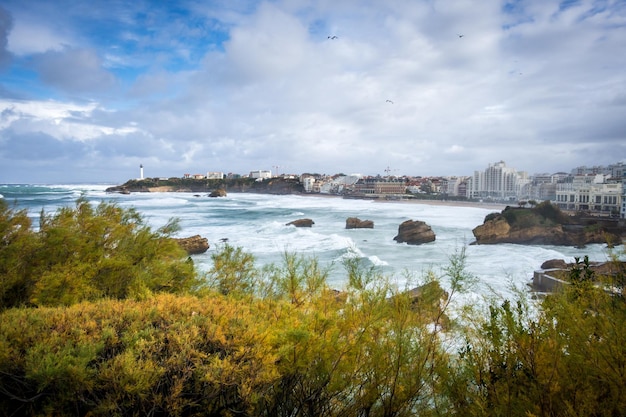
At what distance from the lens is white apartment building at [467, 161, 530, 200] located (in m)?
104

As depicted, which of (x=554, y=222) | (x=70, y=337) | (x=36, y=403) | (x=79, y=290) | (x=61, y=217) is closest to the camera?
(x=36, y=403)

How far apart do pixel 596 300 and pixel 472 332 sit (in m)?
1.87

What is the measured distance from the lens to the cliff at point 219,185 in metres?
121

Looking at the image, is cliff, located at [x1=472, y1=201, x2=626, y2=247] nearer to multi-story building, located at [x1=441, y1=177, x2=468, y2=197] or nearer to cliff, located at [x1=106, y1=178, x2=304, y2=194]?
multi-story building, located at [x1=441, y1=177, x2=468, y2=197]

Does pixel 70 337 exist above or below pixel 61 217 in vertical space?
below

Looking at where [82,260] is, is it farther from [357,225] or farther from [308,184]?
[308,184]

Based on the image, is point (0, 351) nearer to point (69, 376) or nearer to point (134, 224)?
point (69, 376)

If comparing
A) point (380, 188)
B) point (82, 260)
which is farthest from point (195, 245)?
point (380, 188)

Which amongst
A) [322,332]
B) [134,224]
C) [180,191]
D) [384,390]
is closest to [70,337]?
[322,332]

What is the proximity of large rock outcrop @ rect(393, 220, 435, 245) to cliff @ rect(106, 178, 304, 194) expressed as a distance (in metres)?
92.1

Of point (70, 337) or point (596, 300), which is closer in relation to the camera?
point (70, 337)

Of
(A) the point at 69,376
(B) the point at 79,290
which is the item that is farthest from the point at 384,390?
(B) the point at 79,290

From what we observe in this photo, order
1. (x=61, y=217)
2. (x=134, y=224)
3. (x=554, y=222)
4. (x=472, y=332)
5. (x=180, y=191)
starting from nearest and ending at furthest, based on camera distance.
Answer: (x=472, y=332)
(x=61, y=217)
(x=134, y=224)
(x=554, y=222)
(x=180, y=191)

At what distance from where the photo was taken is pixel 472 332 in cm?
590
